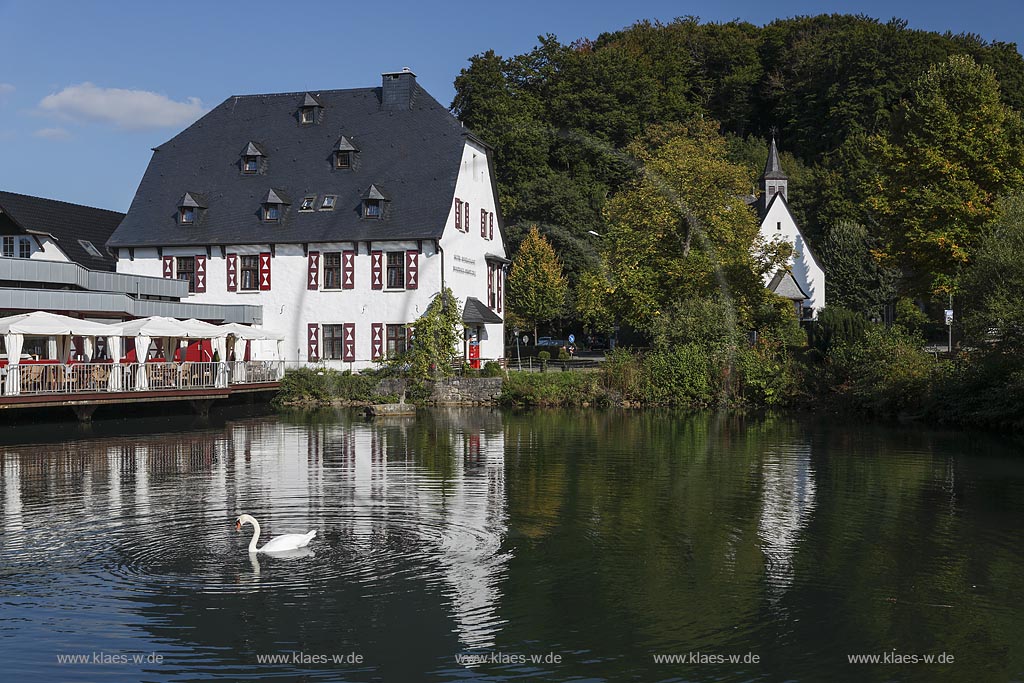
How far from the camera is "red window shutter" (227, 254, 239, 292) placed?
52625mm

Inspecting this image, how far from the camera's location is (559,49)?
265 feet

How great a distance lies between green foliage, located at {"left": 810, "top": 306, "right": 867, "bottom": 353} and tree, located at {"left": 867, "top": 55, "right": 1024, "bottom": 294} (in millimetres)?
3893

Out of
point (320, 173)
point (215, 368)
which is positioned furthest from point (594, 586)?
point (320, 173)

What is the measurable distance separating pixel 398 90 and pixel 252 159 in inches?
324

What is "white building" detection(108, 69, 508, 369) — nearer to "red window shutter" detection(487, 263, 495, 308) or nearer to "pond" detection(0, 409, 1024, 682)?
"red window shutter" detection(487, 263, 495, 308)

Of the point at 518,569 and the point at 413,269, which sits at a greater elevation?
the point at 413,269

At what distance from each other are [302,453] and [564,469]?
731cm

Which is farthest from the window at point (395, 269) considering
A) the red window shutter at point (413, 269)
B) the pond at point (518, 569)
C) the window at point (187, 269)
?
the pond at point (518, 569)

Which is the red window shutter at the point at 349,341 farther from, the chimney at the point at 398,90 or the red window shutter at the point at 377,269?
the chimney at the point at 398,90

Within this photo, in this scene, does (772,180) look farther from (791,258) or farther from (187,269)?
(187,269)

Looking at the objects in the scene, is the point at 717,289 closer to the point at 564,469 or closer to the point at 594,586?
the point at 564,469

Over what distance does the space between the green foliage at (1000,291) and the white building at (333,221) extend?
24.9m

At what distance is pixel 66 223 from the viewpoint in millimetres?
56906

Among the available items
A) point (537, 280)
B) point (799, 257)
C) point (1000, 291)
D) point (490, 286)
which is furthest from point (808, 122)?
point (1000, 291)
